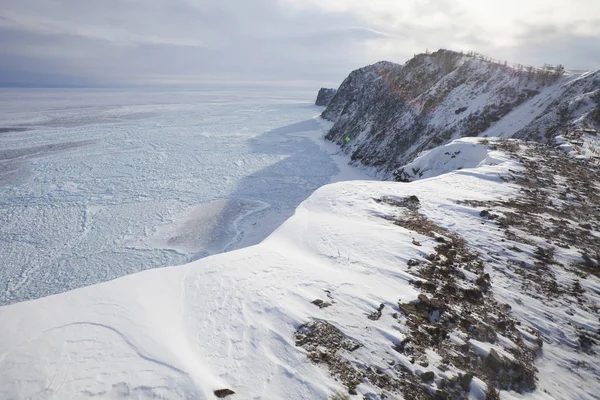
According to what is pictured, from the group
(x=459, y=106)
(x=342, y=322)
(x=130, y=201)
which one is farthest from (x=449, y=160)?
(x=130, y=201)

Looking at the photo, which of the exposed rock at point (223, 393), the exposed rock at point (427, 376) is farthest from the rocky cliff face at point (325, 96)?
the exposed rock at point (223, 393)

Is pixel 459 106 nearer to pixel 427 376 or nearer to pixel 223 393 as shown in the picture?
pixel 427 376

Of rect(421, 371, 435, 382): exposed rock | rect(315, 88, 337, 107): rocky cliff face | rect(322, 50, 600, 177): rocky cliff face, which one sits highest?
rect(315, 88, 337, 107): rocky cliff face

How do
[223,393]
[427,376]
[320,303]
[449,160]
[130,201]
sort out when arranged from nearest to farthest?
1. [223,393]
2. [427,376]
3. [320,303]
4. [449,160]
5. [130,201]

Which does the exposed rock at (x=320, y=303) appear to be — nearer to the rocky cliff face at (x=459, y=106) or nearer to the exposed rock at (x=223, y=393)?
the exposed rock at (x=223, y=393)

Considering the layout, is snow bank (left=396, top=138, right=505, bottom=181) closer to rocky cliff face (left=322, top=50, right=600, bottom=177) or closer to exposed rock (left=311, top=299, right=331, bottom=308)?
rocky cliff face (left=322, top=50, right=600, bottom=177)

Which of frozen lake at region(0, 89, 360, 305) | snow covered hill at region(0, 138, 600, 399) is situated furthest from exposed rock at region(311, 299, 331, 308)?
frozen lake at region(0, 89, 360, 305)
